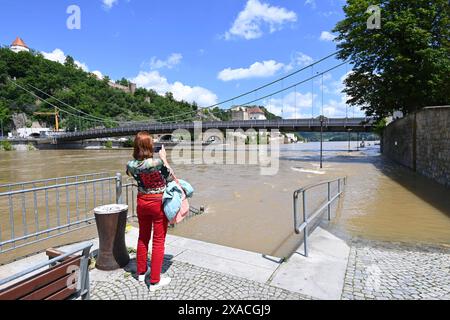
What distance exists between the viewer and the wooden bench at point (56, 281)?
6.66ft

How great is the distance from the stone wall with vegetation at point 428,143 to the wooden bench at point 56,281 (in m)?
12.4

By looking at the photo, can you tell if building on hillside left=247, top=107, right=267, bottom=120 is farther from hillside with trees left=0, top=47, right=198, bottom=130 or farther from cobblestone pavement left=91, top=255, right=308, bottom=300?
cobblestone pavement left=91, top=255, right=308, bottom=300

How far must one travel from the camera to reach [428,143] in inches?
521

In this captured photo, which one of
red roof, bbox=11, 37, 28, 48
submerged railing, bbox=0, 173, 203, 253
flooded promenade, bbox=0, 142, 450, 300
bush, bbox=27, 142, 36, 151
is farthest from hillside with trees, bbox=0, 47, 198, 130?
flooded promenade, bbox=0, 142, 450, 300

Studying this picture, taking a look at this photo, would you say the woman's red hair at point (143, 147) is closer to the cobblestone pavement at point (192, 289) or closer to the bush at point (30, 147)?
the cobblestone pavement at point (192, 289)

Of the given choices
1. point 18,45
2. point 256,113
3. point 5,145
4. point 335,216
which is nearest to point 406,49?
Result: point 335,216

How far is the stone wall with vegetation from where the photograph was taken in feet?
36.7

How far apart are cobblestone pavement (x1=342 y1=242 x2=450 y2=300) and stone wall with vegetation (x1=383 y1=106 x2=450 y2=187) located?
327 inches

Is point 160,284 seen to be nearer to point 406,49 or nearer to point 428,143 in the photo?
point 428,143

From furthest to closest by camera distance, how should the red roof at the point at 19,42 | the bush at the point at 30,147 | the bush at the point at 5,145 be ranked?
the red roof at the point at 19,42, the bush at the point at 30,147, the bush at the point at 5,145

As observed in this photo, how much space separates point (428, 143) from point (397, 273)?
1226 cm

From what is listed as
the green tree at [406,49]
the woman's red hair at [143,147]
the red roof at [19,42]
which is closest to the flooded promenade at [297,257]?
the woman's red hair at [143,147]
